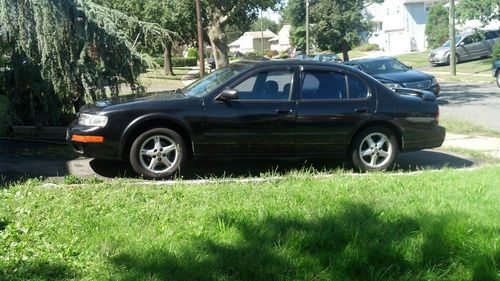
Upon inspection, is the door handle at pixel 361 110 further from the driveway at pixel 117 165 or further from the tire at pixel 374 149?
the driveway at pixel 117 165

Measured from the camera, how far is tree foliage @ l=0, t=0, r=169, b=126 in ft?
32.1

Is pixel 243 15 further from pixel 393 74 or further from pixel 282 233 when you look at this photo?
pixel 282 233

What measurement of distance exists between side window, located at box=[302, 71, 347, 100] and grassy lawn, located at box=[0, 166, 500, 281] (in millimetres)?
1640

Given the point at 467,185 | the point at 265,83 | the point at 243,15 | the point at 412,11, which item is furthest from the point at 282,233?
the point at 412,11

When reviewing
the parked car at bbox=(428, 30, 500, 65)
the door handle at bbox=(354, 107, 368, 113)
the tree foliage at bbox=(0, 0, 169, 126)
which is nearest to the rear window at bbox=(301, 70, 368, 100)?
the door handle at bbox=(354, 107, 368, 113)

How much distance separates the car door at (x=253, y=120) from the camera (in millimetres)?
7135

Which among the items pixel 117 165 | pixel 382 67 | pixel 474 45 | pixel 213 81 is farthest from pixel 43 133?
pixel 474 45

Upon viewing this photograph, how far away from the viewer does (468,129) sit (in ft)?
38.7

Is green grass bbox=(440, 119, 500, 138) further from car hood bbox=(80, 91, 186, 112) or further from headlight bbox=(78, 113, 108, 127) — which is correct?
headlight bbox=(78, 113, 108, 127)

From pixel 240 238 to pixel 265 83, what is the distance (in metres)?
3.29

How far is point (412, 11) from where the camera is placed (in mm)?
66125

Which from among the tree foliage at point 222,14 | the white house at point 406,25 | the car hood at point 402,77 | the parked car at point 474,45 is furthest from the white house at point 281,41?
the car hood at point 402,77

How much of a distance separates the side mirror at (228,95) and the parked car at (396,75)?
9.07 meters

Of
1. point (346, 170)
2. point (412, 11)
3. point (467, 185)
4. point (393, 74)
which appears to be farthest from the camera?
point (412, 11)
